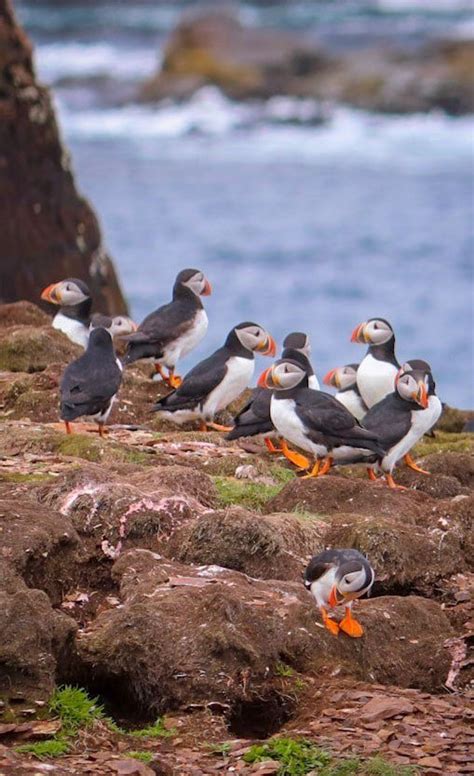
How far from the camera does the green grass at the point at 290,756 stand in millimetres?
6551

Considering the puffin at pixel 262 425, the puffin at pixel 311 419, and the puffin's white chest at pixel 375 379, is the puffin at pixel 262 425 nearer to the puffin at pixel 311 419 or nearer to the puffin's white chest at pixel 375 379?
the puffin at pixel 311 419

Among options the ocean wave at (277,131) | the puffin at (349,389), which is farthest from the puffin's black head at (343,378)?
the ocean wave at (277,131)

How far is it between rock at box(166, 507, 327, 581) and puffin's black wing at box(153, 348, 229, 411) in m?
3.37

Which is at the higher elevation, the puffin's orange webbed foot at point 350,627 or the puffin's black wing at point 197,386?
the puffin's orange webbed foot at point 350,627

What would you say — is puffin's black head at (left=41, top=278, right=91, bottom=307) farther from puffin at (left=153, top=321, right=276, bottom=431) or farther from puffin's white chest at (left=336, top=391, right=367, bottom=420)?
puffin's white chest at (left=336, top=391, right=367, bottom=420)

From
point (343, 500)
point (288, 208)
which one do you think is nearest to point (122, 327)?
point (343, 500)

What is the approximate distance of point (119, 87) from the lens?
59.8 m

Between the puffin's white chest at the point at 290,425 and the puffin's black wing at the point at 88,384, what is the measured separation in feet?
3.78

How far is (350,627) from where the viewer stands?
25.4 ft

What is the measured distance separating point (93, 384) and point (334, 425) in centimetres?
171

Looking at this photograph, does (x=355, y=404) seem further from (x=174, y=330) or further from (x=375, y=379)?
(x=174, y=330)

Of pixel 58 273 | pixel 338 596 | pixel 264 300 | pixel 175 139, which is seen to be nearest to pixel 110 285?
pixel 58 273

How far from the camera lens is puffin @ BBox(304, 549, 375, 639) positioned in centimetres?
773

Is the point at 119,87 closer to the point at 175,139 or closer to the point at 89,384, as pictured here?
the point at 175,139
